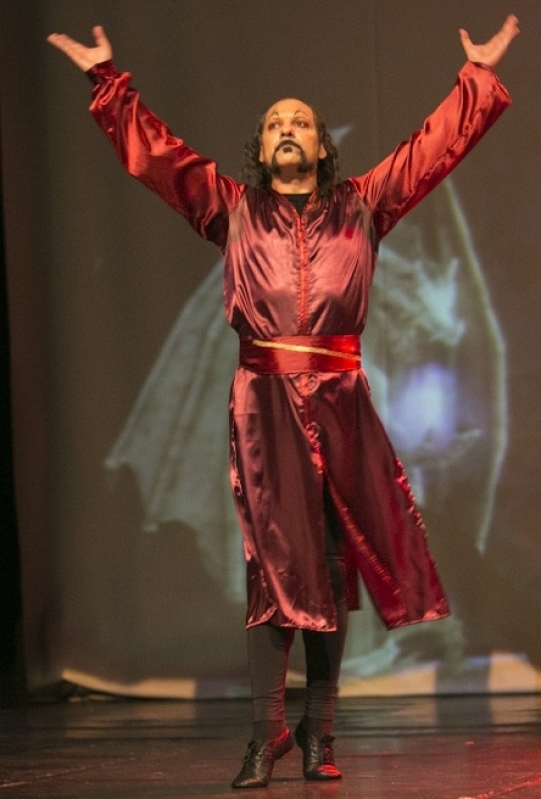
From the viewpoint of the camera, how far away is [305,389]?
8.43 feet

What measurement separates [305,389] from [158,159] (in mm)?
522

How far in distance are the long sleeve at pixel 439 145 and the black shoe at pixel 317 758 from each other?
1.02m

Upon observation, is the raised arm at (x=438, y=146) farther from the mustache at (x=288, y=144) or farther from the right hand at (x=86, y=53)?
the right hand at (x=86, y=53)

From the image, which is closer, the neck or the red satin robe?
the red satin robe

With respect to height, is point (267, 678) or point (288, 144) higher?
point (288, 144)

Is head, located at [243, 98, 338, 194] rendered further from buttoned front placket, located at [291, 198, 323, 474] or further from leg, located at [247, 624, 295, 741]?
leg, located at [247, 624, 295, 741]

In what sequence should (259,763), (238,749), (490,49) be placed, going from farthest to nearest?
(238,749), (490,49), (259,763)

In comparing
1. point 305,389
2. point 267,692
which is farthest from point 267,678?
point 305,389

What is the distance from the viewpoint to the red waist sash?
258 cm

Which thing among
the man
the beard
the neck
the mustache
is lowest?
the man

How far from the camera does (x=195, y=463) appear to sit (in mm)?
4371

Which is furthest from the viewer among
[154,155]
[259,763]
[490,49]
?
[490,49]

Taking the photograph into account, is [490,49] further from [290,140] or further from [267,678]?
[267,678]

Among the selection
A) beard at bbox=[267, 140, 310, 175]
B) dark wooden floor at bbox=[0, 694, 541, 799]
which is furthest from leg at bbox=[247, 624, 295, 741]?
beard at bbox=[267, 140, 310, 175]
